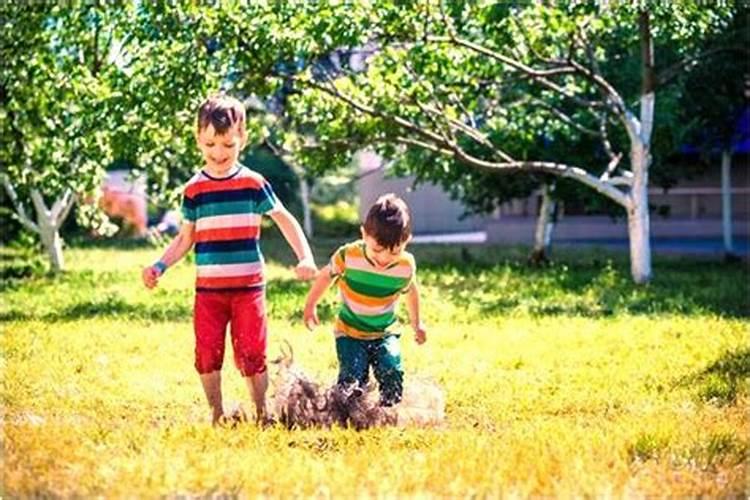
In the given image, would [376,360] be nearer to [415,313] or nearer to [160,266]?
[415,313]

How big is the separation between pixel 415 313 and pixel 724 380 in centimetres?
233

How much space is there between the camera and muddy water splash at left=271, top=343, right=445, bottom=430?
5328 mm

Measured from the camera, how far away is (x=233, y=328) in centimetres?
542

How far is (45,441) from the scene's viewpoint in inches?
178

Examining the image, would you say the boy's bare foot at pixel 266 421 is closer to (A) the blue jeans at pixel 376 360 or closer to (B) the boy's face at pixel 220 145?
(A) the blue jeans at pixel 376 360

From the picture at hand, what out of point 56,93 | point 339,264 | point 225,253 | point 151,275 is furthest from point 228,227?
point 56,93

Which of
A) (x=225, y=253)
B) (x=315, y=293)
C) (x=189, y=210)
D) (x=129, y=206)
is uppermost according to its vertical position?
Answer: (x=189, y=210)

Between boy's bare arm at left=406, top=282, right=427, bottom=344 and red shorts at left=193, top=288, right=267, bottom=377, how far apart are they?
0.92 meters

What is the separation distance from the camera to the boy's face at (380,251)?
217 inches

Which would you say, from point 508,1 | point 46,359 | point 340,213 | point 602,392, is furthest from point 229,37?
point 340,213

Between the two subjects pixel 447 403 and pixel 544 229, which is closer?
pixel 447 403

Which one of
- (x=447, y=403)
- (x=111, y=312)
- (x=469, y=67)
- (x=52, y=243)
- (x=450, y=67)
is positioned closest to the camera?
(x=447, y=403)

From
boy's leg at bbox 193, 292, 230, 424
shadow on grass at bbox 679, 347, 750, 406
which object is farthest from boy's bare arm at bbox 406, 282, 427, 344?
shadow on grass at bbox 679, 347, 750, 406

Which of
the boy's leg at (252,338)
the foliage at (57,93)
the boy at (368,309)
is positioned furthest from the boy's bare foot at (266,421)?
the foliage at (57,93)
